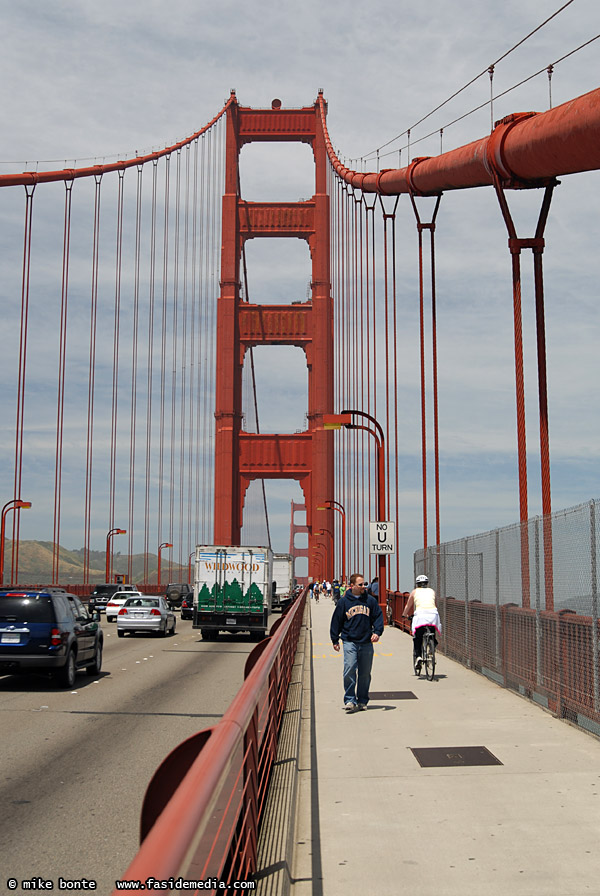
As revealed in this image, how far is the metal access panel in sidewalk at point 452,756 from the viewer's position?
768cm

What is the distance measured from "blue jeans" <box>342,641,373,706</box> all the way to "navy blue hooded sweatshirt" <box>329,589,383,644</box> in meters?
0.09

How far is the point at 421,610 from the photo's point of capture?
45.8ft

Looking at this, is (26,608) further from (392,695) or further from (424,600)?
Answer: (424,600)

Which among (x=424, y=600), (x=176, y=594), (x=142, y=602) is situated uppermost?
(x=424, y=600)

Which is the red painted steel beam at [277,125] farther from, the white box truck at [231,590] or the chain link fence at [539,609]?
the chain link fence at [539,609]

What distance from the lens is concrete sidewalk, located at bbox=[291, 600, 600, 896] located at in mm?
4784

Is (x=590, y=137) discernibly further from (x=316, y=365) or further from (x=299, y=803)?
(x=316, y=365)

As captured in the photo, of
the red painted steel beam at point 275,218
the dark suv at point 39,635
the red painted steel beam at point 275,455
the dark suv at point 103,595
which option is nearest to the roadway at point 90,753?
the dark suv at point 39,635

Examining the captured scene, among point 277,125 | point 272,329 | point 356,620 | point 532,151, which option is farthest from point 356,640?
point 277,125

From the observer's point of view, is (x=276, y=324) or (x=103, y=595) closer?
(x=103, y=595)

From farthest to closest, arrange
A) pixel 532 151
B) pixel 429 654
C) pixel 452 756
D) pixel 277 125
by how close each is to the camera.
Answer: pixel 277 125
pixel 532 151
pixel 429 654
pixel 452 756

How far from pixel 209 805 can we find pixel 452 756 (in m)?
5.92

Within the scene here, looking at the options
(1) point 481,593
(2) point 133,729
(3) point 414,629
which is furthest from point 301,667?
(2) point 133,729

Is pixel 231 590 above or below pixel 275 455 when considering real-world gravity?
below
